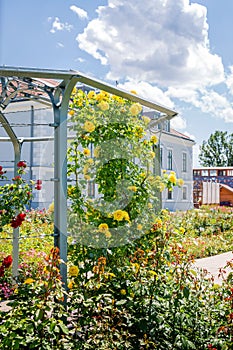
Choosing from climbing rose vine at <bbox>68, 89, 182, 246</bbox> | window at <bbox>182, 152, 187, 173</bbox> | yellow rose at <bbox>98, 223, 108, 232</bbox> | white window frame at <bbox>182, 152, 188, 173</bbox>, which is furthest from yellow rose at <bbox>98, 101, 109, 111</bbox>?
window at <bbox>182, 152, 187, 173</bbox>

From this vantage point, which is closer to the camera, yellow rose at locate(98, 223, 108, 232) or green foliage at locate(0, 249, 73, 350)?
green foliage at locate(0, 249, 73, 350)

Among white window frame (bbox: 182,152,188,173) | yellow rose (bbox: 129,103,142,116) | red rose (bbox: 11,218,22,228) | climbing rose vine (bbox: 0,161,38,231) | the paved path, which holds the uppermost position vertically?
white window frame (bbox: 182,152,188,173)

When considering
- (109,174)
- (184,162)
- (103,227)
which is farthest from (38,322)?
(184,162)

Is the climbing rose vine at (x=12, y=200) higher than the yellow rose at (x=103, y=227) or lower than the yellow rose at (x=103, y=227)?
higher

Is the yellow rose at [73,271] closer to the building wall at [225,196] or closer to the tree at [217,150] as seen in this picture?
the building wall at [225,196]

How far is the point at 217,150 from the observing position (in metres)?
37.0

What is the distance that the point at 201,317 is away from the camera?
288 centimetres

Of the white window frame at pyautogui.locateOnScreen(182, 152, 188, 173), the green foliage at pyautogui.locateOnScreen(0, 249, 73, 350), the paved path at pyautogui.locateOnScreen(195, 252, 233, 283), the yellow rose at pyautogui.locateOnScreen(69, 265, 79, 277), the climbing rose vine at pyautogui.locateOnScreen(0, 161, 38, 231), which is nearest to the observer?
the green foliage at pyautogui.locateOnScreen(0, 249, 73, 350)

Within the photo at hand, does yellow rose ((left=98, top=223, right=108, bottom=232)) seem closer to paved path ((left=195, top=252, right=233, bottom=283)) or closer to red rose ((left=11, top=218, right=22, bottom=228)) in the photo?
red rose ((left=11, top=218, right=22, bottom=228))

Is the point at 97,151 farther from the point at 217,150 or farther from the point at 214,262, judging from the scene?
the point at 217,150

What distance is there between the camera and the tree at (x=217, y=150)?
1447 inches

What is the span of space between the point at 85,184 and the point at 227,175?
2155cm

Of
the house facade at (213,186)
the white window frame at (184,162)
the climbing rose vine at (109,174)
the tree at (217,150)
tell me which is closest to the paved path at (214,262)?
the climbing rose vine at (109,174)

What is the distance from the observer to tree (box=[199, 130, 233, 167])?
36750mm
